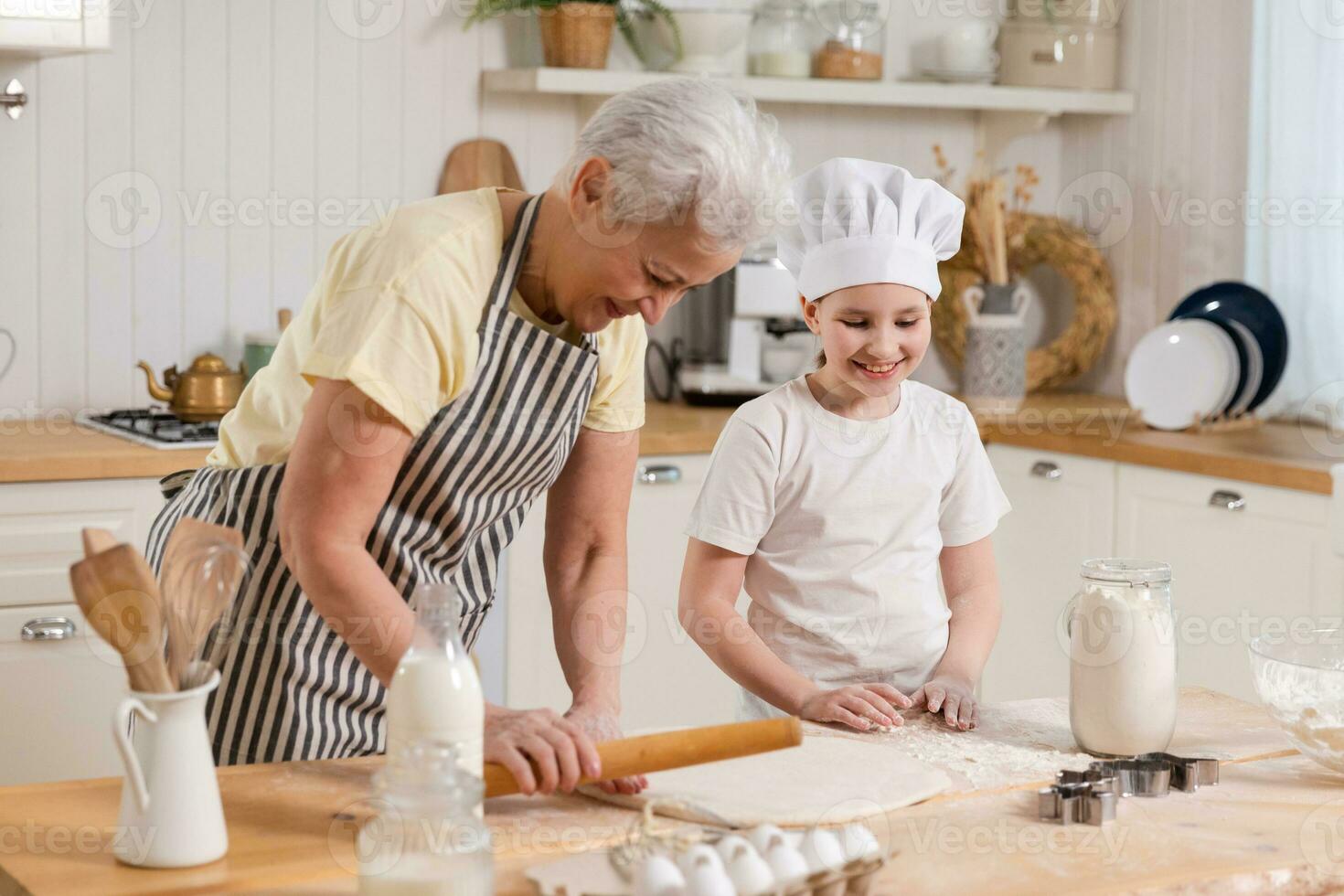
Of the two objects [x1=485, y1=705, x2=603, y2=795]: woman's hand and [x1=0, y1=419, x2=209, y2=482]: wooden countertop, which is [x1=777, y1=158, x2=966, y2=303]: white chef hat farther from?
[x1=0, y1=419, x2=209, y2=482]: wooden countertop

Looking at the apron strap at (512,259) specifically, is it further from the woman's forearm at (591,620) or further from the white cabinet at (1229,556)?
the white cabinet at (1229,556)

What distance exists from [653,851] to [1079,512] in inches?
84.0

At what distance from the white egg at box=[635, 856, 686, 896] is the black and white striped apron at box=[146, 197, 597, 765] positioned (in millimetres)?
467

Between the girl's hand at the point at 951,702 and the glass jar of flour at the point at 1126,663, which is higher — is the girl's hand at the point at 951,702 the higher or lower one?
the lower one

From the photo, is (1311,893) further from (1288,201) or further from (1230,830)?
(1288,201)

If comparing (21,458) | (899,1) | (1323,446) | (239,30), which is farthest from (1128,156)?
(21,458)

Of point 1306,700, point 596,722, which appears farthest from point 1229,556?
point 596,722

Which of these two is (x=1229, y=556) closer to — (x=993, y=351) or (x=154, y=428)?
(x=993, y=351)

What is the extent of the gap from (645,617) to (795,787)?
172 centimetres

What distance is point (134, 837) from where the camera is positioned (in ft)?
3.48

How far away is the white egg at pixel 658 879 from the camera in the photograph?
3.16ft

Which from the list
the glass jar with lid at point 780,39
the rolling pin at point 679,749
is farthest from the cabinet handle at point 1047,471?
the rolling pin at point 679,749

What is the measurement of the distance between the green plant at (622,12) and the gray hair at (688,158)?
6.41ft

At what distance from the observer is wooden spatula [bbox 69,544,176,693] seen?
998 mm
